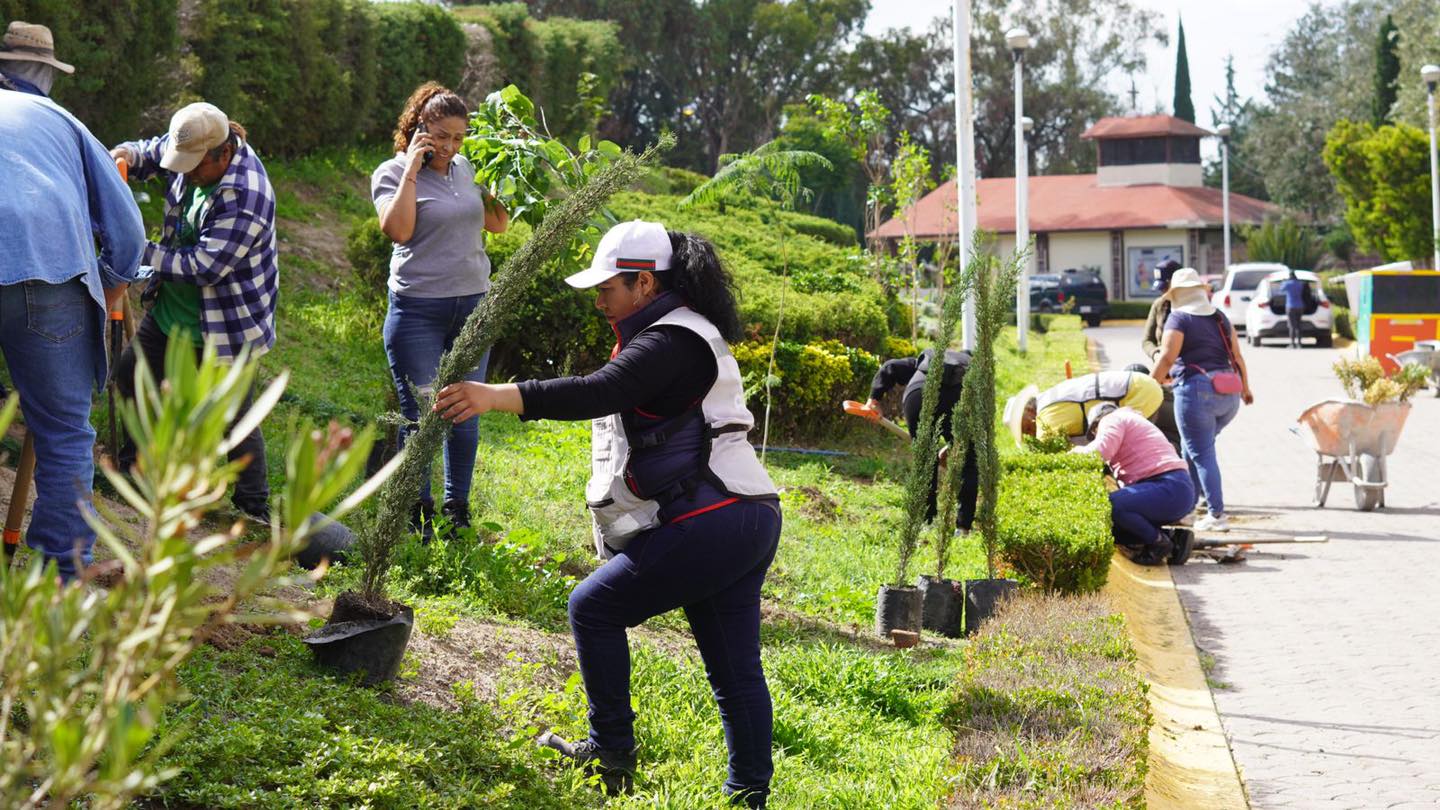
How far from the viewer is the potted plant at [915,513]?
6.86 metres

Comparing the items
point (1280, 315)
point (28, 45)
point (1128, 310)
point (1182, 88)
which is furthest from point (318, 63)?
point (1182, 88)

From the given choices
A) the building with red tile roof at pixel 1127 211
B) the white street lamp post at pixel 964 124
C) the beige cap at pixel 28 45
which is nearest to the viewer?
the beige cap at pixel 28 45

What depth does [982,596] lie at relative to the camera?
7203 millimetres

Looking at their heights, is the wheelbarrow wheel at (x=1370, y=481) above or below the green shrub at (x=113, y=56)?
below

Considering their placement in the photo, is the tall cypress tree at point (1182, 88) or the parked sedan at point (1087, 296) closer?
the parked sedan at point (1087, 296)

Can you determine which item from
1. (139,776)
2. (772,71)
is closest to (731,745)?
(139,776)

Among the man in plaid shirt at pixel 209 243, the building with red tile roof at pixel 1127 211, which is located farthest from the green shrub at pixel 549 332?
the building with red tile roof at pixel 1127 211

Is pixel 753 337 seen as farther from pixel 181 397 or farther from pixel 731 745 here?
pixel 181 397

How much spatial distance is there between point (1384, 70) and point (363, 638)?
52.2 meters

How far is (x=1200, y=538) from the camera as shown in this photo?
1012cm

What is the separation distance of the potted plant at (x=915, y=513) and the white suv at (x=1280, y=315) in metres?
26.0

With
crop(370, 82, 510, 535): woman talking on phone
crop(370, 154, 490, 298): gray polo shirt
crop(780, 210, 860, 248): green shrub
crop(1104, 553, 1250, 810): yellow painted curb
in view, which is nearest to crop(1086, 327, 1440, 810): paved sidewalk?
crop(1104, 553, 1250, 810): yellow painted curb

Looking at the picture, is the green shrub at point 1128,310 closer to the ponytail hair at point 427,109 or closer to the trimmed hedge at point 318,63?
the trimmed hedge at point 318,63

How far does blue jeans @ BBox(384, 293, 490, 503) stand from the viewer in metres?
6.21
